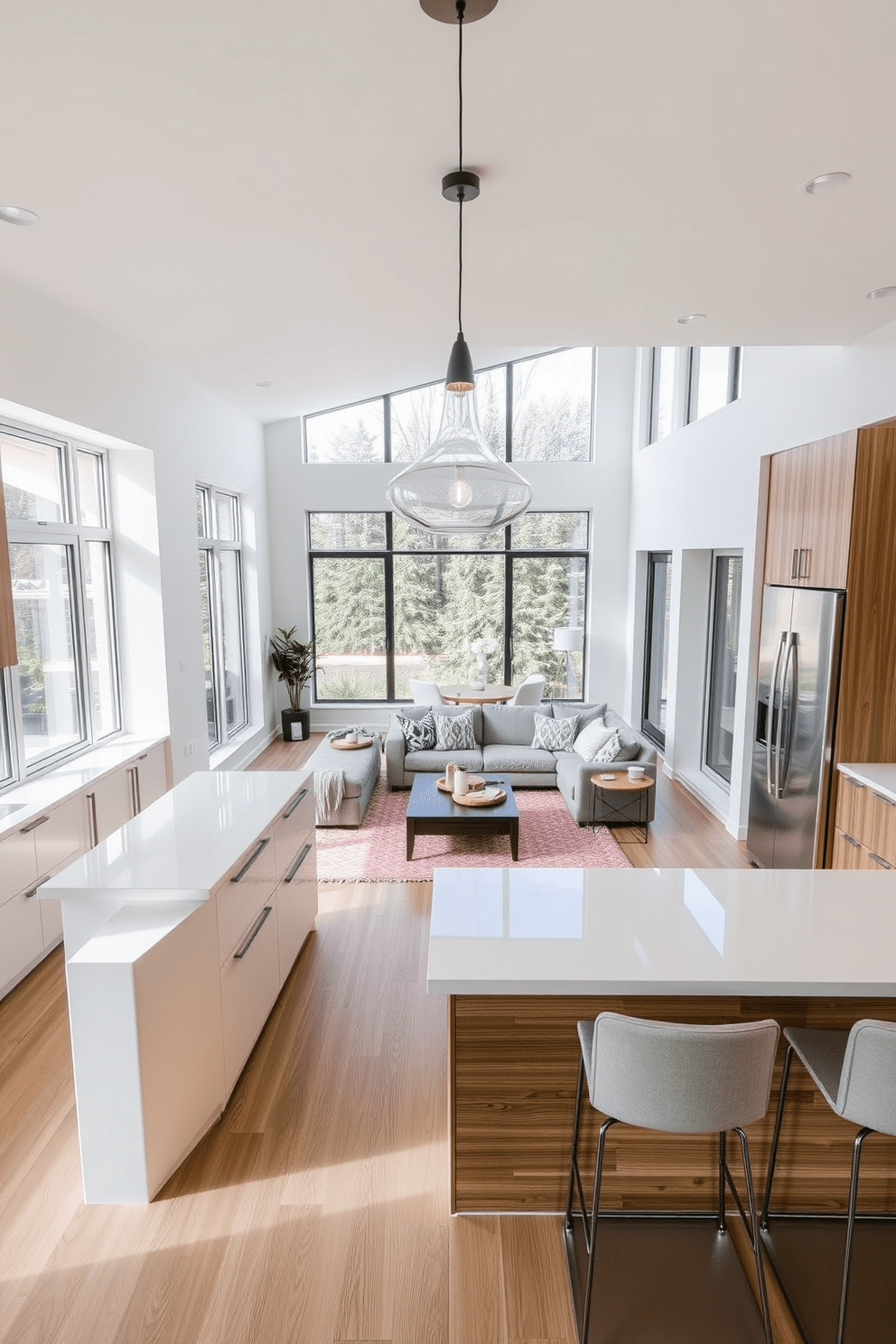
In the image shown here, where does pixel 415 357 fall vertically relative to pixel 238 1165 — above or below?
above

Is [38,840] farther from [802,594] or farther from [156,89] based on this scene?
[802,594]

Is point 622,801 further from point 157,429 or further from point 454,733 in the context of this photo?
point 157,429

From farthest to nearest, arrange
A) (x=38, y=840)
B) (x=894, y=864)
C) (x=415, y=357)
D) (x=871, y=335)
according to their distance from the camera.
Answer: (x=415, y=357)
(x=871, y=335)
(x=38, y=840)
(x=894, y=864)

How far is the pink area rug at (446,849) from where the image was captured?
5.20 metres

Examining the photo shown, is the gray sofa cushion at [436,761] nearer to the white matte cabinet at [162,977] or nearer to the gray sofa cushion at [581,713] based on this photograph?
the gray sofa cushion at [581,713]

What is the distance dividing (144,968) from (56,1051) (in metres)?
1.35

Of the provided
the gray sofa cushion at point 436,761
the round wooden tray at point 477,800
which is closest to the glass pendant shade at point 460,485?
the round wooden tray at point 477,800

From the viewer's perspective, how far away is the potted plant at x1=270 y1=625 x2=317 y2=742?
892 cm

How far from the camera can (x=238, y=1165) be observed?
2.66 metres

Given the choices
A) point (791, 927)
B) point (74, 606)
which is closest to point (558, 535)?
point (74, 606)

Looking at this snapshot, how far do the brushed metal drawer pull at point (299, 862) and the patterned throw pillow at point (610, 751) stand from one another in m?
2.83

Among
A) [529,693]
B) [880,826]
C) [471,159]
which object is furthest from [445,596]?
[471,159]

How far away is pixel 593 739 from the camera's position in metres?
6.62

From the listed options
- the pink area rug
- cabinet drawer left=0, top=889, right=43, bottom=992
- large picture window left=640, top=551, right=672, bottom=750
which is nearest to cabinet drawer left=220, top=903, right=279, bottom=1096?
cabinet drawer left=0, top=889, right=43, bottom=992
